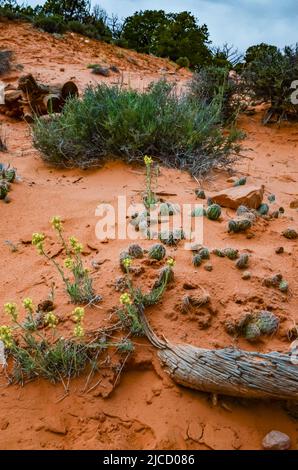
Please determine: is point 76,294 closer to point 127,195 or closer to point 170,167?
point 127,195

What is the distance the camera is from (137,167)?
4.03 metres

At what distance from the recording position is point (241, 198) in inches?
122

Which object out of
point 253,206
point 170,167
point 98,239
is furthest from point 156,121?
point 98,239

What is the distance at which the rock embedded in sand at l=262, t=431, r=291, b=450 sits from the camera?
1.46 m

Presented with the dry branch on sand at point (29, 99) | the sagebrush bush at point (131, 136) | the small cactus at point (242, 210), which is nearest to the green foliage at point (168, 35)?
the dry branch on sand at point (29, 99)

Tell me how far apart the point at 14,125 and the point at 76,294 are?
446cm

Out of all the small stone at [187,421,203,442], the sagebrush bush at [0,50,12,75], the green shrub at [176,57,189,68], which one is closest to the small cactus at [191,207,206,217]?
the small stone at [187,421,203,442]

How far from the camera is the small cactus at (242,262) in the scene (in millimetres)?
2251

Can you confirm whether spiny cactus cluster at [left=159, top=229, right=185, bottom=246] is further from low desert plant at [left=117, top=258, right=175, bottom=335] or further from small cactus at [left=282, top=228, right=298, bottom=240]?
small cactus at [left=282, top=228, right=298, bottom=240]

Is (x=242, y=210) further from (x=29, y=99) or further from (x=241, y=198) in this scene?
(x=29, y=99)

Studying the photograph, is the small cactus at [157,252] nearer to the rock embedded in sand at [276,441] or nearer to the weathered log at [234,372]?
the weathered log at [234,372]

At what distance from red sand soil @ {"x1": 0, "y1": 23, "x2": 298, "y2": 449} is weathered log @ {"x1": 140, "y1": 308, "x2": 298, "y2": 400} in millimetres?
67

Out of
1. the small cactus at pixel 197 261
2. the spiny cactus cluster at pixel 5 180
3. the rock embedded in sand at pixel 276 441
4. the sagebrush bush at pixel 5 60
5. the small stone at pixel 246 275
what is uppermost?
the sagebrush bush at pixel 5 60

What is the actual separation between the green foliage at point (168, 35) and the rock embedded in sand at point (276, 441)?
11.5 m
